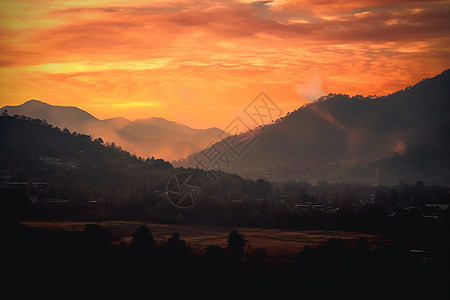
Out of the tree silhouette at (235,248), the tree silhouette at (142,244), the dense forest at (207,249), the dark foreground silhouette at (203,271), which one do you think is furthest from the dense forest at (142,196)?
the tree silhouette at (235,248)

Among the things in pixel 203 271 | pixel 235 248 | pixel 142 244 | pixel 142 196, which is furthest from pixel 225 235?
pixel 142 196

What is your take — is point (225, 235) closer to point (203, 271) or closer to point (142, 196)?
point (203, 271)

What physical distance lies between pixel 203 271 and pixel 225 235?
3371 centimetres

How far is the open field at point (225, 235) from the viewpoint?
83.9 metres

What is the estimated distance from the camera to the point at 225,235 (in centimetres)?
Result: 9669

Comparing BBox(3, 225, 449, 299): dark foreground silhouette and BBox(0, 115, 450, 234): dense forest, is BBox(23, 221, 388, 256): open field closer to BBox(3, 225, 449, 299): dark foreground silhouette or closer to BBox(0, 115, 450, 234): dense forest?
BBox(0, 115, 450, 234): dense forest

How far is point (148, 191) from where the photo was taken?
14000cm

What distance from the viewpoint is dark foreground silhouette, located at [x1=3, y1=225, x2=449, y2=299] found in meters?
55.9

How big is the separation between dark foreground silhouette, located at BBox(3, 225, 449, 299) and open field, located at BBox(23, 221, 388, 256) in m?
10.1

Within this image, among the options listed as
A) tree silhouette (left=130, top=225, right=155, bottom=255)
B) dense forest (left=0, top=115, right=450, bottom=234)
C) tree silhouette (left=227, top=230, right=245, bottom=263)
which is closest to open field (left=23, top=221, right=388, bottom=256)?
tree silhouette (left=227, top=230, right=245, bottom=263)

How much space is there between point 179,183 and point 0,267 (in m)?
101

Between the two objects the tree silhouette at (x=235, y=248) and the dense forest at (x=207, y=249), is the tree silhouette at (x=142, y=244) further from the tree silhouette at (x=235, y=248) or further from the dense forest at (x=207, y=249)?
the tree silhouette at (x=235, y=248)

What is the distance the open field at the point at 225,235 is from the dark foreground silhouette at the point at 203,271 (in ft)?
33.2

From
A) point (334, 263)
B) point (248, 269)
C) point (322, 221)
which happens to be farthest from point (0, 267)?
point (322, 221)
